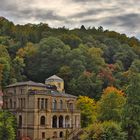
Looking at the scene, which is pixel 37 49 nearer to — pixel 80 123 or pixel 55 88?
pixel 55 88

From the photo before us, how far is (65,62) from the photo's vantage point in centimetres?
11194

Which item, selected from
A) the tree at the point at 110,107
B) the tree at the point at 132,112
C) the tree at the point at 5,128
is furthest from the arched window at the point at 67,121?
the tree at the point at 132,112

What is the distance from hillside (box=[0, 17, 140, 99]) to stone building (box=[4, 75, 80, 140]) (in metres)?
10.3

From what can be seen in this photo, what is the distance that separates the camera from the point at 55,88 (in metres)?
91.6

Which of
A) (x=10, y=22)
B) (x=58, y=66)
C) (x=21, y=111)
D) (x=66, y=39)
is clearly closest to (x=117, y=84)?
(x=58, y=66)

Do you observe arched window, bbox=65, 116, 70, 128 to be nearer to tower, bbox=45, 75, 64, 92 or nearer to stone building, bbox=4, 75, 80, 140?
stone building, bbox=4, 75, 80, 140

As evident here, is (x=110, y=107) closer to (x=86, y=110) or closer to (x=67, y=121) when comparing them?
(x=67, y=121)

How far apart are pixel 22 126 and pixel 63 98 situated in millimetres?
9057

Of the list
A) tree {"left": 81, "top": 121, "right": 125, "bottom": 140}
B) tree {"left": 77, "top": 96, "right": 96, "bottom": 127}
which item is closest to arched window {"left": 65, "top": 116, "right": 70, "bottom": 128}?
tree {"left": 77, "top": 96, "right": 96, "bottom": 127}

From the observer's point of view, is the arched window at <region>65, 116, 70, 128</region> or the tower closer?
the arched window at <region>65, 116, 70, 128</region>

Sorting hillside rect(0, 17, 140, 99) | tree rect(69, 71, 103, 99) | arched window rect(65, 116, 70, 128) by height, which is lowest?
arched window rect(65, 116, 70, 128)

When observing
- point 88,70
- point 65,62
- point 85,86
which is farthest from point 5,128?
point 88,70

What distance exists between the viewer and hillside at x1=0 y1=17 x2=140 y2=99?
341 ft

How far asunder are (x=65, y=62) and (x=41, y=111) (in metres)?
32.5
